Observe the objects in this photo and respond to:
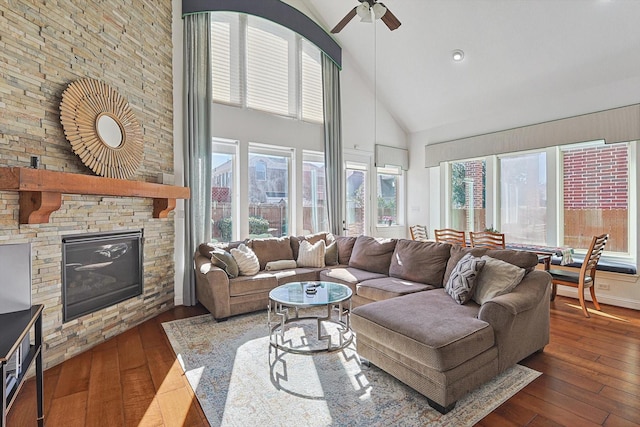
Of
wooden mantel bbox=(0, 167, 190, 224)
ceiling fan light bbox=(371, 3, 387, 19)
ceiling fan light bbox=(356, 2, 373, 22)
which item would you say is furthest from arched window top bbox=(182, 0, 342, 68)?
wooden mantel bbox=(0, 167, 190, 224)

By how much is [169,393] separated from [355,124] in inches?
204

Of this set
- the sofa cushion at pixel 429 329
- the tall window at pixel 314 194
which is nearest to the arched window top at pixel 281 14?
the tall window at pixel 314 194

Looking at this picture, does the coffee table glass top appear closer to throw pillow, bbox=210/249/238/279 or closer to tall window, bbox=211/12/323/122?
throw pillow, bbox=210/249/238/279

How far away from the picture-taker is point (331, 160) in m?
5.65

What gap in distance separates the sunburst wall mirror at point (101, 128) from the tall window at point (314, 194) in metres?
2.68

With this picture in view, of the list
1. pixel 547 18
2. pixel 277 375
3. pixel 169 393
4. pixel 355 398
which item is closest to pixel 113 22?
pixel 169 393

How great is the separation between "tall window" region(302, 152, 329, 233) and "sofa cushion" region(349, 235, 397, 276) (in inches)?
51.2

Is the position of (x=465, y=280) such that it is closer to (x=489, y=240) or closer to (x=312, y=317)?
(x=312, y=317)

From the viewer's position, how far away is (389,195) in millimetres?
6781

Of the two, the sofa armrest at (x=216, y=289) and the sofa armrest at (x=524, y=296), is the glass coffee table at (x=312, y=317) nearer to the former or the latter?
the sofa armrest at (x=216, y=289)

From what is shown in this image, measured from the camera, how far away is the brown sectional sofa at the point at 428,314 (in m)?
2.00

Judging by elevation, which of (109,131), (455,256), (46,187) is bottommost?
(455,256)

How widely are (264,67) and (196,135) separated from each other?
65.8 inches

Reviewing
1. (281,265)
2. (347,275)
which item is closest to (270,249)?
(281,265)
